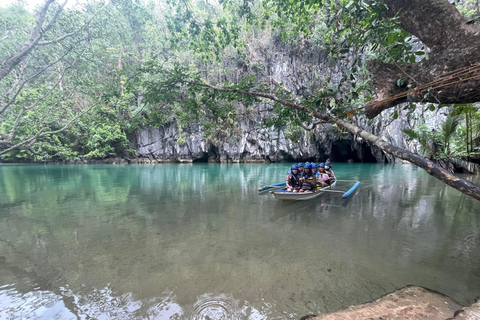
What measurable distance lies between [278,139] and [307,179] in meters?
18.9

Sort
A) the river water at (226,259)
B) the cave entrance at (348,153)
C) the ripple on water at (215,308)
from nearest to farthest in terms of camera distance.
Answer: the ripple on water at (215,308) → the river water at (226,259) → the cave entrance at (348,153)

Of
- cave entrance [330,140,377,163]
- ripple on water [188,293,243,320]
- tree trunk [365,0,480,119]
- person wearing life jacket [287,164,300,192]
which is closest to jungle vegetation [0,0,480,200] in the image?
tree trunk [365,0,480,119]

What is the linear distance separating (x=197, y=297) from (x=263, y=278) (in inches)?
32.4

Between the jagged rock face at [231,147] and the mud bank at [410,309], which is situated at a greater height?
the jagged rock face at [231,147]

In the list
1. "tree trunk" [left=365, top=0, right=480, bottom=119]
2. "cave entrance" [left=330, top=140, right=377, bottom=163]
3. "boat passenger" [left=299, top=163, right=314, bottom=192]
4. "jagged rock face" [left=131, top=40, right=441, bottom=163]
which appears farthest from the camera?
"cave entrance" [left=330, top=140, right=377, bottom=163]

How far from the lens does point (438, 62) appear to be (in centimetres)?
269

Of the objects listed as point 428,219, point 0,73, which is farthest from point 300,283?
point 0,73

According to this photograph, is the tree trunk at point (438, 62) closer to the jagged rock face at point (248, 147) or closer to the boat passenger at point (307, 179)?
the boat passenger at point (307, 179)

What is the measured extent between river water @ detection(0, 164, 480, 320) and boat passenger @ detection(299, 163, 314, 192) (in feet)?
2.65

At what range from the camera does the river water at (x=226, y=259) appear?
2.29m

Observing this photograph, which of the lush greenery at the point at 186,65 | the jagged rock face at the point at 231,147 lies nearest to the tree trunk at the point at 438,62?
the lush greenery at the point at 186,65

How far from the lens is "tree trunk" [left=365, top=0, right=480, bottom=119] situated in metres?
2.48

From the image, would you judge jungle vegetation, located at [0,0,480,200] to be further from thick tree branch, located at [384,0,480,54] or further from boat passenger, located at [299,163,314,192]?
boat passenger, located at [299,163,314,192]

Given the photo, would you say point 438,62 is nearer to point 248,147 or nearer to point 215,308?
point 215,308
